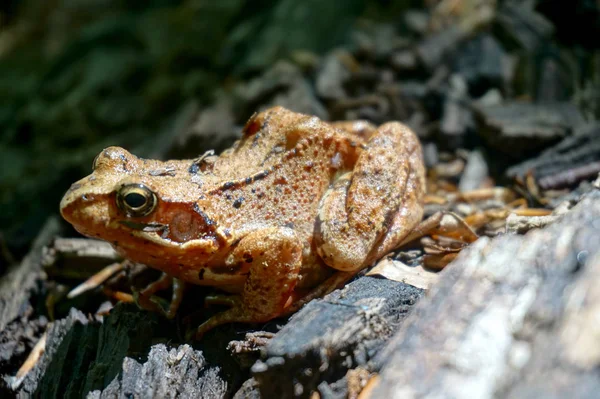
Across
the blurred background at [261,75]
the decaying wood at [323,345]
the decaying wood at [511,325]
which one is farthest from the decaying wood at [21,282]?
the decaying wood at [511,325]

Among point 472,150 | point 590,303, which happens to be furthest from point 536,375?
point 472,150

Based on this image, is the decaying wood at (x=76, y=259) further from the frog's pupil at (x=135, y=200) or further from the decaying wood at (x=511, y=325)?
the decaying wood at (x=511, y=325)

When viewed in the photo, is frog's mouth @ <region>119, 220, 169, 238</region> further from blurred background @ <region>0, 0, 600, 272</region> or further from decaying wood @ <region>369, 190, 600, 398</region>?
blurred background @ <region>0, 0, 600, 272</region>

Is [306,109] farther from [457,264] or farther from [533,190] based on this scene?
[457,264]

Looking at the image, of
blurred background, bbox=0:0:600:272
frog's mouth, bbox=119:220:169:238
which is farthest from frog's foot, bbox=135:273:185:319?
blurred background, bbox=0:0:600:272

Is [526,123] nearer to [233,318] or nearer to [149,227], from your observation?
[233,318]

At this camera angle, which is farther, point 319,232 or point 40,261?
point 40,261
